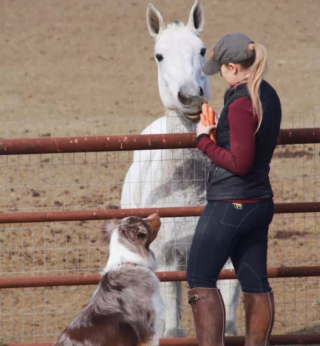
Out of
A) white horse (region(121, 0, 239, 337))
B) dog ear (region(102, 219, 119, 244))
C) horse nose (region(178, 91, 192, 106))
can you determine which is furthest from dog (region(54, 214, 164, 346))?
horse nose (region(178, 91, 192, 106))

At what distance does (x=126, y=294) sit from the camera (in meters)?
3.98

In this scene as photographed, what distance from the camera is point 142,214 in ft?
14.5

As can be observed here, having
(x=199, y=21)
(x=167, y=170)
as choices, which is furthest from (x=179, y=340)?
(x=199, y=21)

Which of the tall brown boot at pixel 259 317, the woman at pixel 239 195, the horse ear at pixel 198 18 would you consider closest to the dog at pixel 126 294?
the woman at pixel 239 195

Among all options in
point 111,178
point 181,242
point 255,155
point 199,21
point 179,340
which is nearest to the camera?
point 255,155

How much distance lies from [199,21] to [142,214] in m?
2.13

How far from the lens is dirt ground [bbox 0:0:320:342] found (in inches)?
335

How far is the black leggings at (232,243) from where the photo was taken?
342 cm

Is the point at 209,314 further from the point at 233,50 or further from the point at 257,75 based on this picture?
the point at 233,50

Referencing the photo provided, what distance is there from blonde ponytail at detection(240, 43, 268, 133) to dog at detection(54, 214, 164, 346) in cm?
114

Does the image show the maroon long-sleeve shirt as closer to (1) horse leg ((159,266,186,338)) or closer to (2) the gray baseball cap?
(2) the gray baseball cap

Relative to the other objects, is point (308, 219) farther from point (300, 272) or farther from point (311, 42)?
point (311, 42)

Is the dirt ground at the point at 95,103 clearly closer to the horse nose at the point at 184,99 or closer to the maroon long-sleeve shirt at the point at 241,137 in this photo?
the horse nose at the point at 184,99

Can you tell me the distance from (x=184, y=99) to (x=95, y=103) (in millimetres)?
13663
